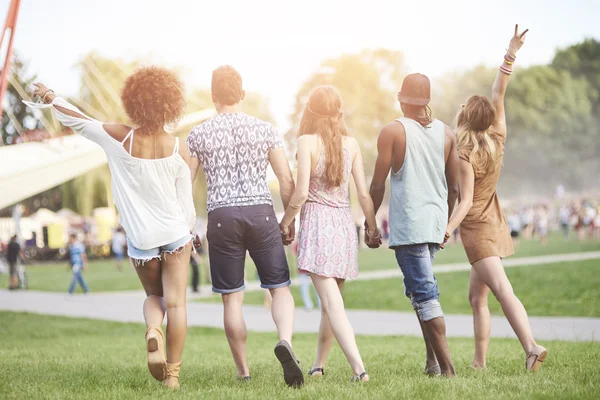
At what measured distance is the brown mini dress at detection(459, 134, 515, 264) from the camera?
6090 mm

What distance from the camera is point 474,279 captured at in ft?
20.9

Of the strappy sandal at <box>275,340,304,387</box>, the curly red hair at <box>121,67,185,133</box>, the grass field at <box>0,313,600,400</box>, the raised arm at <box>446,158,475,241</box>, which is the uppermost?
the curly red hair at <box>121,67,185,133</box>

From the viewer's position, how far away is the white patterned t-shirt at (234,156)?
566 cm

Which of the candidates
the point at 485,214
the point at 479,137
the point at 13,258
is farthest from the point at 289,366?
the point at 13,258

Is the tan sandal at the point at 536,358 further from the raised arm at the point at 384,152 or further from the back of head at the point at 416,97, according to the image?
the back of head at the point at 416,97

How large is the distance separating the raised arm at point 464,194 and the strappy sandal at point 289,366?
1.45 meters

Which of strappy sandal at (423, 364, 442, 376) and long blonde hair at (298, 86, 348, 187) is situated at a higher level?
long blonde hair at (298, 86, 348, 187)

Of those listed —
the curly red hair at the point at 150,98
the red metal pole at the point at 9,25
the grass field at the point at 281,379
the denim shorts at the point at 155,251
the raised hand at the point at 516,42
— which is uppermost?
the red metal pole at the point at 9,25

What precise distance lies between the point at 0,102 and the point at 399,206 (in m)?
4.95

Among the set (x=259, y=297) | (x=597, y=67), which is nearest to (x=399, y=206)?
(x=259, y=297)

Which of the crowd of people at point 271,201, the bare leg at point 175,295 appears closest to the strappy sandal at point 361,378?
the crowd of people at point 271,201

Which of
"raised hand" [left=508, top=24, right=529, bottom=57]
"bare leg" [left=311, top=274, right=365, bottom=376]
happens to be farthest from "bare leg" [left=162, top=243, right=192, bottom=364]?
"raised hand" [left=508, top=24, right=529, bottom=57]

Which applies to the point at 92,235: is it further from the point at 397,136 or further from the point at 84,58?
the point at 397,136

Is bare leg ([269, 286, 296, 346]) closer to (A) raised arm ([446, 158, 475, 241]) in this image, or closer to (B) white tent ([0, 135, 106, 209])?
(A) raised arm ([446, 158, 475, 241])
